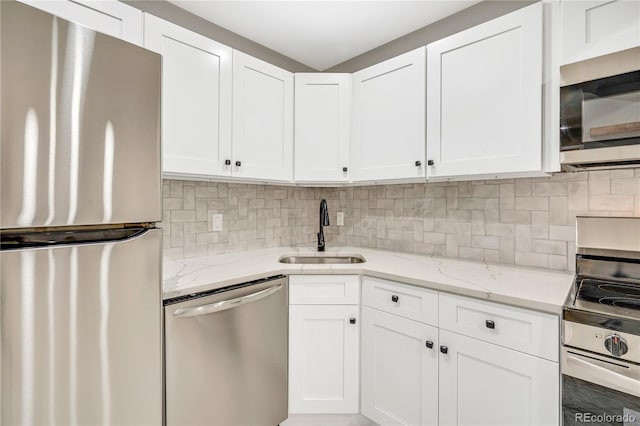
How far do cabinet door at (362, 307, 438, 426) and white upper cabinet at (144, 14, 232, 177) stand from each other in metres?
1.17

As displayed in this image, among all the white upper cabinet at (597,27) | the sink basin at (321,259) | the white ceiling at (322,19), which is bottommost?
the sink basin at (321,259)

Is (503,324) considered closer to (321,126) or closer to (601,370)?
(601,370)

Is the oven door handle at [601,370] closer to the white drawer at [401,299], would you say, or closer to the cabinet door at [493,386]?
the cabinet door at [493,386]

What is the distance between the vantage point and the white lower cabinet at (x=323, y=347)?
1.75 meters

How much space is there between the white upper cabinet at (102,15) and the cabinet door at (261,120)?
52 centimetres

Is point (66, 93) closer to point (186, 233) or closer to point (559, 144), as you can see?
point (186, 233)

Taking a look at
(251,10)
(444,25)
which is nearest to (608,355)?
(444,25)

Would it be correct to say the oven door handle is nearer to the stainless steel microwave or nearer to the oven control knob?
the oven control knob

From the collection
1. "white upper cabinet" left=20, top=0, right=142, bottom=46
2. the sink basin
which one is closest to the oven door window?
the sink basin

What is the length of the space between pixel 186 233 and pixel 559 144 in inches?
75.9

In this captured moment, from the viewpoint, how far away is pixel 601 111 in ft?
3.99

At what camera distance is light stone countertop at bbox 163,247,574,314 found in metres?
1.29

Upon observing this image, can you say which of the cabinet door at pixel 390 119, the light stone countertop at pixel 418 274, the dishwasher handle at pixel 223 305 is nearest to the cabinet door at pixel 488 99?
the cabinet door at pixel 390 119

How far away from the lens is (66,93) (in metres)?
0.81
